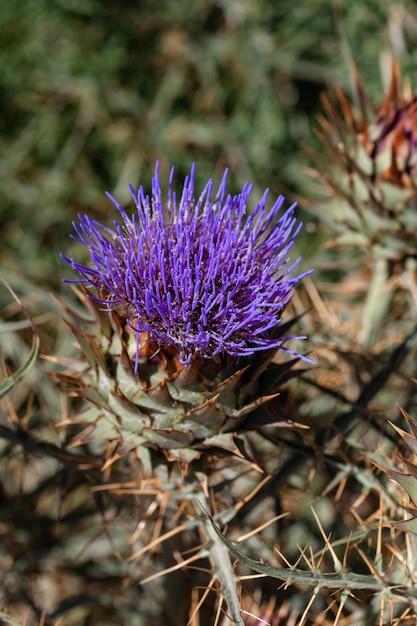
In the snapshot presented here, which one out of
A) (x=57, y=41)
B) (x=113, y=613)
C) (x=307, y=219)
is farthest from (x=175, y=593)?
(x=57, y=41)

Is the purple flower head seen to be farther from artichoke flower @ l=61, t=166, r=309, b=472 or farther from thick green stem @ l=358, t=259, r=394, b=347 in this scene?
thick green stem @ l=358, t=259, r=394, b=347

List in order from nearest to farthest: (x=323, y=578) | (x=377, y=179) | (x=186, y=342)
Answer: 1. (x=323, y=578)
2. (x=186, y=342)
3. (x=377, y=179)

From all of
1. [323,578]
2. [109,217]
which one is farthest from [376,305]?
[109,217]

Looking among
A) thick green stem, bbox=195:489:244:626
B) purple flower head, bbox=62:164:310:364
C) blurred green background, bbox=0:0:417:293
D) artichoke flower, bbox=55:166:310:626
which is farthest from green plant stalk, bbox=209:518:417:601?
blurred green background, bbox=0:0:417:293

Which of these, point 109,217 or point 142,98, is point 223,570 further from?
point 142,98

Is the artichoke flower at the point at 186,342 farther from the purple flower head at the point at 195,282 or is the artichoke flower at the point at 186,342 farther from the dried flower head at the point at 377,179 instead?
the dried flower head at the point at 377,179

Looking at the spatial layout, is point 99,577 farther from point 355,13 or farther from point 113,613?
point 355,13

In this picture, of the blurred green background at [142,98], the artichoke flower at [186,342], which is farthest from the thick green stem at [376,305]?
the blurred green background at [142,98]
